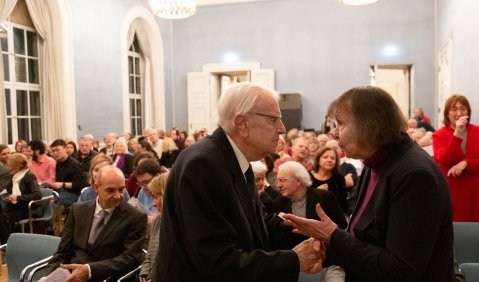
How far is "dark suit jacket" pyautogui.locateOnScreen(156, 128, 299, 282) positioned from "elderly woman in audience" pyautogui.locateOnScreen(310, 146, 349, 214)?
322 centimetres

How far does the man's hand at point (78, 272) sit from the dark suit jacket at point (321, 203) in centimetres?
155

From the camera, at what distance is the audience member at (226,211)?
1.48 m

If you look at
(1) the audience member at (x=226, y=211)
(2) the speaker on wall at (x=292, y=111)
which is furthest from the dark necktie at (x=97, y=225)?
(2) the speaker on wall at (x=292, y=111)

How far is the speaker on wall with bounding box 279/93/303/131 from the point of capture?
13.4 m

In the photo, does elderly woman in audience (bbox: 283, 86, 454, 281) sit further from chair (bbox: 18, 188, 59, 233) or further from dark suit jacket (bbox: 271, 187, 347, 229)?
chair (bbox: 18, 188, 59, 233)

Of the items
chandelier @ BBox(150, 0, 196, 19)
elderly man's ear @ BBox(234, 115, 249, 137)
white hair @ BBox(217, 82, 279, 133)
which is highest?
chandelier @ BBox(150, 0, 196, 19)

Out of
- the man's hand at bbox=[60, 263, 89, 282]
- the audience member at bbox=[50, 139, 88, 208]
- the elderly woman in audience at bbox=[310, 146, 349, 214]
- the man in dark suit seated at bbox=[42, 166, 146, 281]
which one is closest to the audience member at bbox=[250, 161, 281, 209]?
the elderly woman in audience at bbox=[310, 146, 349, 214]

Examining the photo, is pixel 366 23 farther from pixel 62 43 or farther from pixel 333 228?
pixel 333 228

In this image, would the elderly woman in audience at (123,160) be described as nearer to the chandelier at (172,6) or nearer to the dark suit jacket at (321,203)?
the dark suit jacket at (321,203)

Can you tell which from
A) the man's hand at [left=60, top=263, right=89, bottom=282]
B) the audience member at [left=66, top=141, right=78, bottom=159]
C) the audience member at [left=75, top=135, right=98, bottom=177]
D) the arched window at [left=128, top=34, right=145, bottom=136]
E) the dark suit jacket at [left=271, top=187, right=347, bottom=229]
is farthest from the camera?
the arched window at [left=128, top=34, right=145, bottom=136]

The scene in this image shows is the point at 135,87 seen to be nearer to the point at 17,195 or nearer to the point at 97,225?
the point at 17,195

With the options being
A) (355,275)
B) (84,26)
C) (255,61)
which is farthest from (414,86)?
(355,275)

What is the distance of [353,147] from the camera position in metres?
1.65

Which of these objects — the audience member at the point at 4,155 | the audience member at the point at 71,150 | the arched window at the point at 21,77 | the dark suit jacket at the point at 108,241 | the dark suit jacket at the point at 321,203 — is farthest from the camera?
the arched window at the point at 21,77
